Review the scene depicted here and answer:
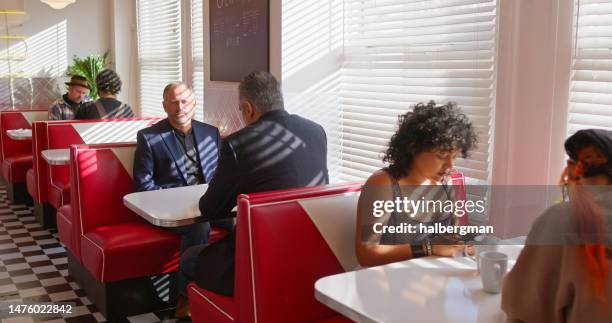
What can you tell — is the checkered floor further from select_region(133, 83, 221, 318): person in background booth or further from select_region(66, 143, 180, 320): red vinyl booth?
select_region(133, 83, 221, 318): person in background booth

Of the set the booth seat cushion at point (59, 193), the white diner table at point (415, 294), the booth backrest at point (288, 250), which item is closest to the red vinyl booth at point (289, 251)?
the booth backrest at point (288, 250)

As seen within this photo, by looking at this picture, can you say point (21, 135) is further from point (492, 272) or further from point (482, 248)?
point (492, 272)

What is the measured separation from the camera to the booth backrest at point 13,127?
6.70 meters

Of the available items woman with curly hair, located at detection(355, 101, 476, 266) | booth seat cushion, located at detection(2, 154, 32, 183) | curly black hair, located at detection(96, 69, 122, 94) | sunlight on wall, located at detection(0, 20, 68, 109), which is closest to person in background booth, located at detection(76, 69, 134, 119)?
curly black hair, located at detection(96, 69, 122, 94)

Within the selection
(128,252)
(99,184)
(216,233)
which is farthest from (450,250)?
(99,184)

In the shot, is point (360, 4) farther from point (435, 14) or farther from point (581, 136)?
point (581, 136)

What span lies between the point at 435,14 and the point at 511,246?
1.59 metres

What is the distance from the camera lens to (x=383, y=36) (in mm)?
3725

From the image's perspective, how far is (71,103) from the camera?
6477 millimetres

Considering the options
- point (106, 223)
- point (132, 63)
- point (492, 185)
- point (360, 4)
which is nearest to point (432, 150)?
point (492, 185)

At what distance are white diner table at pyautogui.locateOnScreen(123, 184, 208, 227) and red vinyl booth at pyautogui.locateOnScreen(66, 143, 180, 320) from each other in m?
0.40

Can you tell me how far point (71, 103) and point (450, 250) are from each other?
17.7 feet

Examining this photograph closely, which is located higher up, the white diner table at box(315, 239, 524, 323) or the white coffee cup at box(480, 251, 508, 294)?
the white coffee cup at box(480, 251, 508, 294)

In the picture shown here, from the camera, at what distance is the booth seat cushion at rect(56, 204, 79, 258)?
3.88 meters
